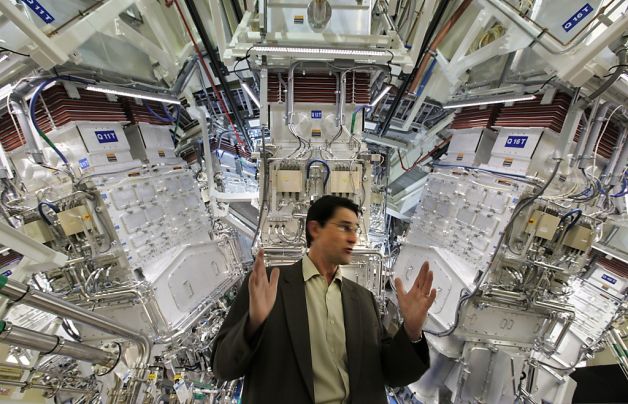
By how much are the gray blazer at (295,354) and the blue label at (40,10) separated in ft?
11.4

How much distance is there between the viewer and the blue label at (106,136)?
139 inches

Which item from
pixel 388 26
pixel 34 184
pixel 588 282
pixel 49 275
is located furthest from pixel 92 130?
pixel 588 282

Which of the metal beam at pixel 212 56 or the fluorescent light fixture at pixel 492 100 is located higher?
the metal beam at pixel 212 56

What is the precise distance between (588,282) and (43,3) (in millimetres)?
9166

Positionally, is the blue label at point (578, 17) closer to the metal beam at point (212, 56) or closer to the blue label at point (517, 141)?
the blue label at point (517, 141)

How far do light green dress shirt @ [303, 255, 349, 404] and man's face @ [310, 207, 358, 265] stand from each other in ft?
0.45

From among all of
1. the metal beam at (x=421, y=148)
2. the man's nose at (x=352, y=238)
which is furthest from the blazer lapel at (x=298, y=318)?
the metal beam at (x=421, y=148)

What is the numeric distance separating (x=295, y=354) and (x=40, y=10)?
3902 millimetres

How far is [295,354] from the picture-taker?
4.52 ft

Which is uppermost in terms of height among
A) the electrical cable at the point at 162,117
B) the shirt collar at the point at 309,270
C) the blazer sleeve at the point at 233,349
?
the electrical cable at the point at 162,117

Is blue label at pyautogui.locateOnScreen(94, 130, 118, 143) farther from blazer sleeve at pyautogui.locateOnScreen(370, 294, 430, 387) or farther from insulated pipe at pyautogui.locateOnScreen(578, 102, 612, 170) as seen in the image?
insulated pipe at pyautogui.locateOnScreen(578, 102, 612, 170)

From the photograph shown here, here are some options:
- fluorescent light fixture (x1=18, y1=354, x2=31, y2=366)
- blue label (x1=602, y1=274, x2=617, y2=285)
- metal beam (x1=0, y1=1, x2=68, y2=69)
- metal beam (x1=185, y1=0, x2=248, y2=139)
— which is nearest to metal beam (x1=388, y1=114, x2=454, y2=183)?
metal beam (x1=185, y1=0, x2=248, y2=139)

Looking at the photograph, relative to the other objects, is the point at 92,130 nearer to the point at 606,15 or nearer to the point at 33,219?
the point at 33,219

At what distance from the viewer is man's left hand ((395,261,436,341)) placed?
146 cm
